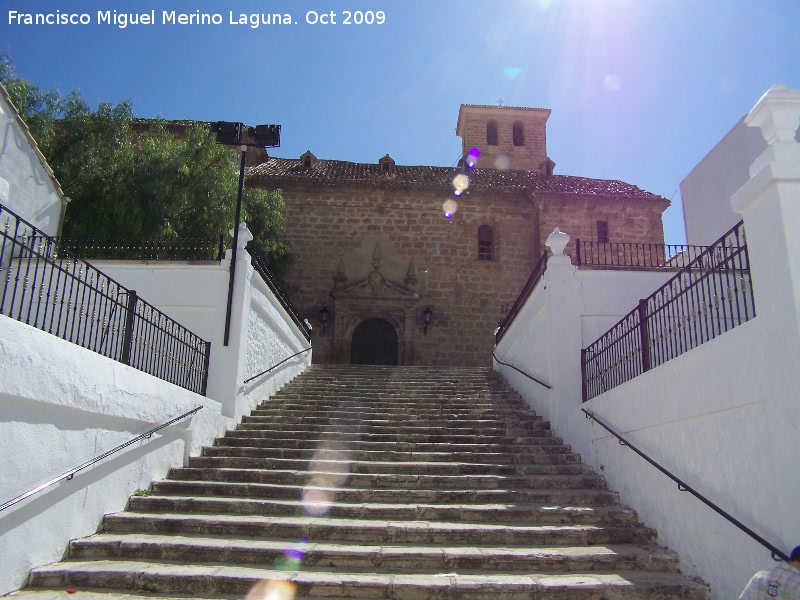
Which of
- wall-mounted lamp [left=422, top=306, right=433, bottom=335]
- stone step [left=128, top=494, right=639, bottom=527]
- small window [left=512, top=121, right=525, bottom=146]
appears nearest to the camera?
stone step [left=128, top=494, right=639, bottom=527]

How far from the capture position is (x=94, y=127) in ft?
53.0

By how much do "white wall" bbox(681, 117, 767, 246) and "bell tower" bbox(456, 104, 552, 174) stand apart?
1005cm

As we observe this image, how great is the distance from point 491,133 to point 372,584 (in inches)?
1021

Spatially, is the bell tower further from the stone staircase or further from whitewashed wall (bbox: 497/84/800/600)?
whitewashed wall (bbox: 497/84/800/600)

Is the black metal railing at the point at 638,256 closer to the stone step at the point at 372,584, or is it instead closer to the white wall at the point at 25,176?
the stone step at the point at 372,584

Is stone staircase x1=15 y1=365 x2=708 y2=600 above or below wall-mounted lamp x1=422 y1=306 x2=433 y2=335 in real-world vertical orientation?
below

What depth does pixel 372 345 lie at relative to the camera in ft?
65.0

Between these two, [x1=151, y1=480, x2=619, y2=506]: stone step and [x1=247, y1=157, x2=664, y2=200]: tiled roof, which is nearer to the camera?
[x1=151, y1=480, x2=619, y2=506]: stone step

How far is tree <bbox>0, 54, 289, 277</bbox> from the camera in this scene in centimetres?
1443

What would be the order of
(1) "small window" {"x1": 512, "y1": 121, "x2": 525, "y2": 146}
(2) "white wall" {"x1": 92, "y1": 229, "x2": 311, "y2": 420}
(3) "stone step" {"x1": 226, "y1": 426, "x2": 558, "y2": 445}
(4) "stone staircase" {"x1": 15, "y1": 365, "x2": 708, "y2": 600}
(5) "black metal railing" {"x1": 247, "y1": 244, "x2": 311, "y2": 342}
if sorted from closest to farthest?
1. (4) "stone staircase" {"x1": 15, "y1": 365, "x2": 708, "y2": 600}
2. (3) "stone step" {"x1": 226, "y1": 426, "x2": 558, "y2": 445}
3. (2) "white wall" {"x1": 92, "y1": 229, "x2": 311, "y2": 420}
4. (5) "black metal railing" {"x1": 247, "y1": 244, "x2": 311, "y2": 342}
5. (1) "small window" {"x1": 512, "y1": 121, "x2": 525, "y2": 146}

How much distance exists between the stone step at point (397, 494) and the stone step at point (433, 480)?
0.18 meters

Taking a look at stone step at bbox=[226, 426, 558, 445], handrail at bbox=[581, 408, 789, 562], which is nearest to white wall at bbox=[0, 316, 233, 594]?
stone step at bbox=[226, 426, 558, 445]

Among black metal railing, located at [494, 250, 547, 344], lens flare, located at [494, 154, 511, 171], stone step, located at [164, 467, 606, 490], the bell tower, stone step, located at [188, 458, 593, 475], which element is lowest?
stone step, located at [164, 467, 606, 490]

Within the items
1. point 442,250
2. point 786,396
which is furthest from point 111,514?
point 442,250
